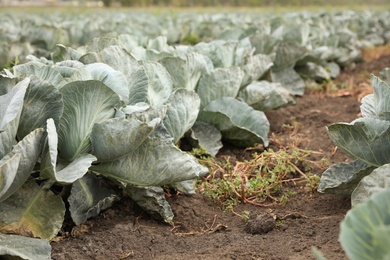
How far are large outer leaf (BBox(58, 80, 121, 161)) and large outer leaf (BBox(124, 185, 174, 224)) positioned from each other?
338mm

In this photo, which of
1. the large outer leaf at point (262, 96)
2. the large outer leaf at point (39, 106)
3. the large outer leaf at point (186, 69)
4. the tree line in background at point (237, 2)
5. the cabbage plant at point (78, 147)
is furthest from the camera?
the tree line in background at point (237, 2)

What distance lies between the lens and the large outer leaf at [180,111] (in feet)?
10.00

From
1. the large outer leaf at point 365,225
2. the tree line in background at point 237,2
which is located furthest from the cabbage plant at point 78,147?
the tree line in background at point 237,2

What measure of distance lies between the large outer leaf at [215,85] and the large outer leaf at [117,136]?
1421 mm

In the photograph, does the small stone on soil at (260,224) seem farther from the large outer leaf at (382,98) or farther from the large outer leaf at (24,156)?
the large outer leaf at (24,156)

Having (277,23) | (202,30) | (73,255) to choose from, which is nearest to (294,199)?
(73,255)

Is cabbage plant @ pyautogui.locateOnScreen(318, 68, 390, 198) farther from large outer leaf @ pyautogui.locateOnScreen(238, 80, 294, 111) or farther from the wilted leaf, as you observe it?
large outer leaf @ pyautogui.locateOnScreen(238, 80, 294, 111)

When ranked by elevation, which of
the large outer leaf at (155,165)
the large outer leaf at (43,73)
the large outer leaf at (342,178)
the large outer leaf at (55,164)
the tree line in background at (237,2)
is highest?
the large outer leaf at (43,73)

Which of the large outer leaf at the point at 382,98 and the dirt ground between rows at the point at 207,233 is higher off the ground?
the large outer leaf at the point at 382,98

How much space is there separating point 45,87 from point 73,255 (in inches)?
28.2

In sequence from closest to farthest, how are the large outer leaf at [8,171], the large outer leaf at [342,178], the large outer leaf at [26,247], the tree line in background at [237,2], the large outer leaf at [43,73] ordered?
the large outer leaf at [8,171], the large outer leaf at [26,247], the large outer leaf at [43,73], the large outer leaf at [342,178], the tree line in background at [237,2]

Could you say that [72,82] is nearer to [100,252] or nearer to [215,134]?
[100,252]

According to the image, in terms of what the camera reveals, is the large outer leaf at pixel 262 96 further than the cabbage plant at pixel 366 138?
Yes

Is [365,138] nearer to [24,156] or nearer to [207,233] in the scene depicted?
[207,233]
